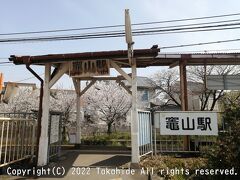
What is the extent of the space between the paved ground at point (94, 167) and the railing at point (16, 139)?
34.3 inches

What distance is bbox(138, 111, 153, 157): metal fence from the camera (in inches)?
365

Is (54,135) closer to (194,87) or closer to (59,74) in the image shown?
(59,74)

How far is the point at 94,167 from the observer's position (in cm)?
881

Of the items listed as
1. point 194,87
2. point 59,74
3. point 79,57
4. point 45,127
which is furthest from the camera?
point 194,87

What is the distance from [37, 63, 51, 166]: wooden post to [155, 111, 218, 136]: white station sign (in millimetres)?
4626

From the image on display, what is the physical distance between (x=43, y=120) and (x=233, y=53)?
9363 millimetres

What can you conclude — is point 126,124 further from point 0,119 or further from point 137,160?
point 0,119

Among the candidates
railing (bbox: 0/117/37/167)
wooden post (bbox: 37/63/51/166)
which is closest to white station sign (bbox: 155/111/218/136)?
wooden post (bbox: 37/63/51/166)

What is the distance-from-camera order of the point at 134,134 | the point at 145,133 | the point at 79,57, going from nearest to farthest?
the point at 134,134
the point at 79,57
the point at 145,133

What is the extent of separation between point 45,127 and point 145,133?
3.98 m

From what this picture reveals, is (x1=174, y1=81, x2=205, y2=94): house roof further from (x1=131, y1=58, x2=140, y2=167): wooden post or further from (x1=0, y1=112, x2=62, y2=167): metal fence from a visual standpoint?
(x1=0, y1=112, x2=62, y2=167): metal fence

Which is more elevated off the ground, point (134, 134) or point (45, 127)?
point (45, 127)

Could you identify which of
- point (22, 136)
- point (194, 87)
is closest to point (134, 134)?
point (22, 136)

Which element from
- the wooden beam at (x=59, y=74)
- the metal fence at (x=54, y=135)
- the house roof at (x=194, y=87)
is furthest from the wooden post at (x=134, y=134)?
the house roof at (x=194, y=87)
